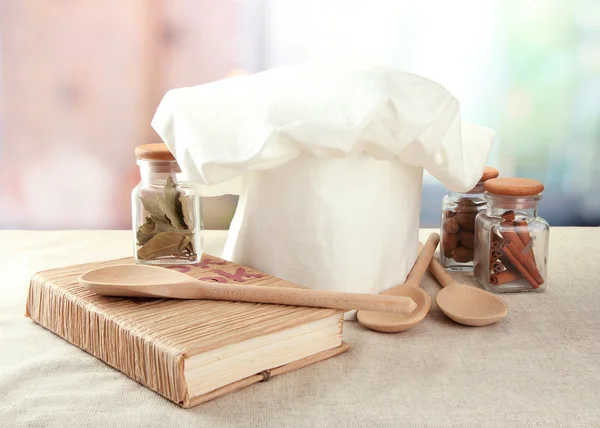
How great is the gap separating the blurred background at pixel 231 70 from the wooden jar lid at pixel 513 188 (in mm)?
395

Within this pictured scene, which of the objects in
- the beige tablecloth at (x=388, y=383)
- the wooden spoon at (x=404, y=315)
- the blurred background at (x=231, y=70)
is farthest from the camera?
the blurred background at (x=231, y=70)

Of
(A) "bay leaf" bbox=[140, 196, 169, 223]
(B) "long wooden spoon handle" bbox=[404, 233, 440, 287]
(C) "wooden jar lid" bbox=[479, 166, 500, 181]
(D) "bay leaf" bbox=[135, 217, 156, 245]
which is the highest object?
(C) "wooden jar lid" bbox=[479, 166, 500, 181]

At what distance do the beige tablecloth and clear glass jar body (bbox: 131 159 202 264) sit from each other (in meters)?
0.13

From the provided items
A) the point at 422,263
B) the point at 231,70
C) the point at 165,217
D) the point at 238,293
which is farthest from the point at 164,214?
the point at 231,70

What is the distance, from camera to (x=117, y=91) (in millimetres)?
1155

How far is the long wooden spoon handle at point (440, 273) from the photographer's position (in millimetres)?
806

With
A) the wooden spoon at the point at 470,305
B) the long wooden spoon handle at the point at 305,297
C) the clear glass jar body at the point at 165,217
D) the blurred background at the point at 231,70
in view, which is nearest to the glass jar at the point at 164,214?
the clear glass jar body at the point at 165,217

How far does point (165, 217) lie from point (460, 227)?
12.9 inches

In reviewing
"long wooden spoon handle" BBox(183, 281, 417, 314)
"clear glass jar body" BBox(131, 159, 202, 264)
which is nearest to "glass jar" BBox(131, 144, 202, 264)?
"clear glass jar body" BBox(131, 159, 202, 264)

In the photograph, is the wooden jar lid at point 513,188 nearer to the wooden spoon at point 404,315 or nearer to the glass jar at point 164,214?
the wooden spoon at point 404,315

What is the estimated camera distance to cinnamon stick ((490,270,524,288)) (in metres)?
0.79

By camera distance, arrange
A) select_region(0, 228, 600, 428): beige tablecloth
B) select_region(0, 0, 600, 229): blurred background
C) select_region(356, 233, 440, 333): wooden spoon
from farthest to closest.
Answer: select_region(0, 0, 600, 229): blurred background → select_region(356, 233, 440, 333): wooden spoon → select_region(0, 228, 600, 428): beige tablecloth

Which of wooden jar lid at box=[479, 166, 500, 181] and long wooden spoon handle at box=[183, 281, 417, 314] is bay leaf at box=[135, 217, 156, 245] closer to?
long wooden spoon handle at box=[183, 281, 417, 314]

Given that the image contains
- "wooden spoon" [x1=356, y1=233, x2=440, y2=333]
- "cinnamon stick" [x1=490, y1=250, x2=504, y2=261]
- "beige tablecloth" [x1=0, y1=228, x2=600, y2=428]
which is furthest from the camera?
"cinnamon stick" [x1=490, y1=250, x2=504, y2=261]
